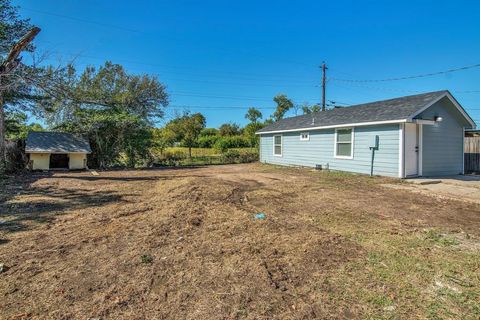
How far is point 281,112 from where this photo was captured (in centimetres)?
3216

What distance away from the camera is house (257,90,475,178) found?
32.2ft

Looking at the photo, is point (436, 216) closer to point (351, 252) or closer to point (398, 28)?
point (351, 252)

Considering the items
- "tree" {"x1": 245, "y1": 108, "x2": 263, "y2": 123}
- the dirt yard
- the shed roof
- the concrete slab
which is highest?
"tree" {"x1": 245, "y1": 108, "x2": 263, "y2": 123}

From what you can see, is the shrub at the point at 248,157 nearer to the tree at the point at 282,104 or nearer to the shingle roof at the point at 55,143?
the shingle roof at the point at 55,143

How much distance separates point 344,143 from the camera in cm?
1209

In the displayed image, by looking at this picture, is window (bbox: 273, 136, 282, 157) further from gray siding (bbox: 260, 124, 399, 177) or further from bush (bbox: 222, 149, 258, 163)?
A: bush (bbox: 222, 149, 258, 163)

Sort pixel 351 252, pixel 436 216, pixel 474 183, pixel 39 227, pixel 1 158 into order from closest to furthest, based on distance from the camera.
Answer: pixel 351 252
pixel 39 227
pixel 436 216
pixel 474 183
pixel 1 158

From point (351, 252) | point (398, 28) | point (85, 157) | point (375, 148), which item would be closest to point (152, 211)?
point (351, 252)

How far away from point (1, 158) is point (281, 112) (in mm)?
26003

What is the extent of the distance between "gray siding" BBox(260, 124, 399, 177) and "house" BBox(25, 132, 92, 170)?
1059cm

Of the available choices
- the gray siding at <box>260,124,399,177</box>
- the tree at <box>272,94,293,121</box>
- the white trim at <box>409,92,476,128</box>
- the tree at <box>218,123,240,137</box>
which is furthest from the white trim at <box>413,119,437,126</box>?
the tree at <box>218,123,240,137</box>

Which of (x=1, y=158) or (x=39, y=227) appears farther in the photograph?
(x=1, y=158)

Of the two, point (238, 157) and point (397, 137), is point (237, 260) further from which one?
point (238, 157)

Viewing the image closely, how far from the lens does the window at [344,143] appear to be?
11752 millimetres
